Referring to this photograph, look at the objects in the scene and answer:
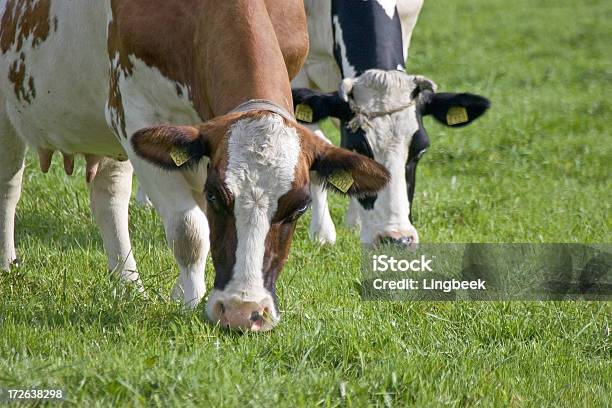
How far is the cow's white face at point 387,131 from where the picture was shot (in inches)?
298

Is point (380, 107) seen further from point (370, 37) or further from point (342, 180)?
point (342, 180)

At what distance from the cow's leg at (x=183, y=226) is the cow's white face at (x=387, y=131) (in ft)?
5.80

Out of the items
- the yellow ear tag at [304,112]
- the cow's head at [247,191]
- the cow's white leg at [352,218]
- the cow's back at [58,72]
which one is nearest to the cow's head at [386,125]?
the yellow ear tag at [304,112]

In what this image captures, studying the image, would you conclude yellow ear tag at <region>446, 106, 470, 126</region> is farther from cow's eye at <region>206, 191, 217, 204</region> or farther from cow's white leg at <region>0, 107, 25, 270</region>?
cow's eye at <region>206, 191, 217, 204</region>

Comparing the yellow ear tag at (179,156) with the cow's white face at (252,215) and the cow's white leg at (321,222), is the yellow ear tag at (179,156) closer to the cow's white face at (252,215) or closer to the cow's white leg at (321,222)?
the cow's white face at (252,215)

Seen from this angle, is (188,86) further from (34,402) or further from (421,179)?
(421,179)

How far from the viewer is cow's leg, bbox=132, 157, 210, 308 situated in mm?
5973

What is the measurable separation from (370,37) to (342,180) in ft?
10.2

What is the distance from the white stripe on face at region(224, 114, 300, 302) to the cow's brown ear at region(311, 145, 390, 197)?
11.4 inches

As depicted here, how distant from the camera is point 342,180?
5438mm

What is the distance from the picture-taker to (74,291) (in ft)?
19.7

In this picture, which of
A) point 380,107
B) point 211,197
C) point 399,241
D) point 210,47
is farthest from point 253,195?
point 380,107

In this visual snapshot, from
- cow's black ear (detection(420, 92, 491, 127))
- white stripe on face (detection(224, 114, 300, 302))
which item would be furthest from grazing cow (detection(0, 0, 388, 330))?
cow's black ear (detection(420, 92, 491, 127))

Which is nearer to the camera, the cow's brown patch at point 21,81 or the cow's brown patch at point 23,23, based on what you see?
the cow's brown patch at point 23,23
